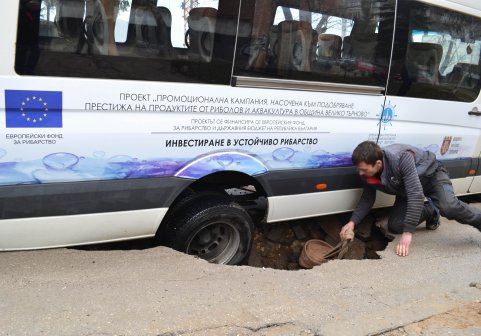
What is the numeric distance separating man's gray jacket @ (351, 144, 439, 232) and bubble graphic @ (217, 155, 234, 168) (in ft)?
4.60

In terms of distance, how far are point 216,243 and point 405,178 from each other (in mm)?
1710

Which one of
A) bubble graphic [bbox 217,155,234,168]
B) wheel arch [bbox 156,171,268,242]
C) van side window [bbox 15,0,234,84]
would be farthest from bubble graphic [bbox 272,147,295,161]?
van side window [bbox 15,0,234,84]

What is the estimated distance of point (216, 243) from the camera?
3.88m

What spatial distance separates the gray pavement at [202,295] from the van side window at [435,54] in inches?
67.8

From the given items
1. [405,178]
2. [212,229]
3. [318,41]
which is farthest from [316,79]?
[212,229]

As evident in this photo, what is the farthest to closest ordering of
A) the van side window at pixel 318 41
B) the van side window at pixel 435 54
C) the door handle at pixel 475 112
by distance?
the door handle at pixel 475 112 → the van side window at pixel 435 54 → the van side window at pixel 318 41

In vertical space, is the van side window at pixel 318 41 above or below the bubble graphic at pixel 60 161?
above

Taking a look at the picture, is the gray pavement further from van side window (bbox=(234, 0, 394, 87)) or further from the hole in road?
van side window (bbox=(234, 0, 394, 87))

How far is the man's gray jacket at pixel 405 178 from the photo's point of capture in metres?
4.07

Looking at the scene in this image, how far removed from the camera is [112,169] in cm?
301

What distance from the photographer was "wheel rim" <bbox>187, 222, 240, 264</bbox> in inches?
149

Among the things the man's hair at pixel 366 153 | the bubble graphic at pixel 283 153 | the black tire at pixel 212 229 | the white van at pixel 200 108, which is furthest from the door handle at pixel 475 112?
the black tire at pixel 212 229

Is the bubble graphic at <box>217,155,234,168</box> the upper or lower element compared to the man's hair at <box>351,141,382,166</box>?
lower

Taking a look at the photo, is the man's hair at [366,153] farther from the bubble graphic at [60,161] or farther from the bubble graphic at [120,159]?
the bubble graphic at [60,161]
